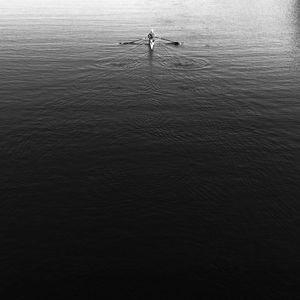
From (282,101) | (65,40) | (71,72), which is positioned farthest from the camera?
(65,40)

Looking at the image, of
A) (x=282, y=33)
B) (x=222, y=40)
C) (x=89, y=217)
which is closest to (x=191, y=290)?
(x=89, y=217)

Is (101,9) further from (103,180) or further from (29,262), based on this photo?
(29,262)

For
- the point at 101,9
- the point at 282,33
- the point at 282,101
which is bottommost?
the point at 282,101

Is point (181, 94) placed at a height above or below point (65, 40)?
below

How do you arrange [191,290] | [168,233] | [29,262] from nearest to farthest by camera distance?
[191,290] < [29,262] < [168,233]

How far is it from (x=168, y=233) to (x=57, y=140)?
1082 inches

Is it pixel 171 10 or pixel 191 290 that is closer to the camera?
pixel 191 290

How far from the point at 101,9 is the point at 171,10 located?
36.1 meters

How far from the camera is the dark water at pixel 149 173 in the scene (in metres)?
37.2

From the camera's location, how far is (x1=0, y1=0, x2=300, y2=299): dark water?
37.2m

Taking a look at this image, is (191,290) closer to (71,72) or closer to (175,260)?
A: (175,260)

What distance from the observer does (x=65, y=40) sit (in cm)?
12312

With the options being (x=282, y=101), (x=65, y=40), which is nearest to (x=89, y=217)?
(x=282, y=101)

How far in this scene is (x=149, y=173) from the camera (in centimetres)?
5253
